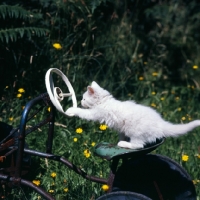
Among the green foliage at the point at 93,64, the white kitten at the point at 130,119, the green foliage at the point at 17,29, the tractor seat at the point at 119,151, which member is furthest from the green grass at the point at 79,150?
the green foliage at the point at 17,29

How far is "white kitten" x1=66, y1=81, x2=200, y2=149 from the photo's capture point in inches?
131

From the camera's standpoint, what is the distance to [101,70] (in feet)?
19.0

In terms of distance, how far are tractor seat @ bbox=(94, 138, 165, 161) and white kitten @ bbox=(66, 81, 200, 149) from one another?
76mm

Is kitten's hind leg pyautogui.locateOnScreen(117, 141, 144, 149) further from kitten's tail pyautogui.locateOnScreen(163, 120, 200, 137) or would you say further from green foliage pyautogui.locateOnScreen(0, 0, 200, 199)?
green foliage pyautogui.locateOnScreen(0, 0, 200, 199)

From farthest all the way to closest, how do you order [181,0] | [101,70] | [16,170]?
[181,0] → [101,70] → [16,170]

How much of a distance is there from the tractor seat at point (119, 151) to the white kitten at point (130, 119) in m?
0.08

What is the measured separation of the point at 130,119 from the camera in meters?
3.38

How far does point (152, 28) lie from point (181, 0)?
571 millimetres

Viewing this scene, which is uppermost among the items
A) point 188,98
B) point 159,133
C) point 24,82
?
point 159,133

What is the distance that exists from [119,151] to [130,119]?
0.85 feet

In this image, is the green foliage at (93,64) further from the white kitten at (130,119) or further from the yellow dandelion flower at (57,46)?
the white kitten at (130,119)

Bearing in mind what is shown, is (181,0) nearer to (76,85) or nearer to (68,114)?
(76,85)

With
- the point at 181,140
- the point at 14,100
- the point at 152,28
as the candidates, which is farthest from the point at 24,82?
the point at 152,28

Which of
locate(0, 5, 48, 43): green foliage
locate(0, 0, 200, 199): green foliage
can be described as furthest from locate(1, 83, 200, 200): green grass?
locate(0, 5, 48, 43): green foliage
